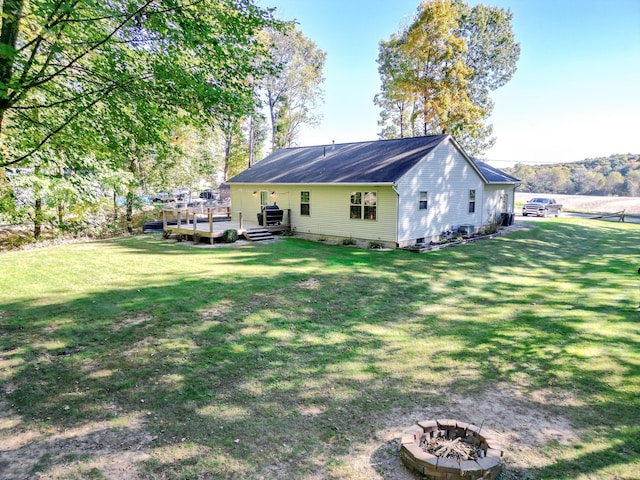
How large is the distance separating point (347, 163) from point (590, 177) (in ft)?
259

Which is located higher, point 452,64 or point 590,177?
point 452,64

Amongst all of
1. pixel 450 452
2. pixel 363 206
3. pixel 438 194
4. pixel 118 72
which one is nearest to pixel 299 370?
pixel 450 452

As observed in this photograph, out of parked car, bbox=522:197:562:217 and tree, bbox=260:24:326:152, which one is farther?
tree, bbox=260:24:326:152

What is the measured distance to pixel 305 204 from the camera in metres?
18.8

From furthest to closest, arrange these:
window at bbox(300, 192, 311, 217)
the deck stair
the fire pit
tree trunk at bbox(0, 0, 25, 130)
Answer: window at bbox(300, 192, 311, 217) < the deck stair < tree trunk at bbox(0, 0, 25, 130) < the fire pit

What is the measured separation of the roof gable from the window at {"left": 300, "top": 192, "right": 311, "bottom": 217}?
0.76 m

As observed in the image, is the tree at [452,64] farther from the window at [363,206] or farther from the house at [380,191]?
the window at [363,206]

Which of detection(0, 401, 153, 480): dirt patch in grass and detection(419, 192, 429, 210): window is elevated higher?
detection(419, 192, 429, 210): window

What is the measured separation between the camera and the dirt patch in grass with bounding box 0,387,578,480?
3.50 metres

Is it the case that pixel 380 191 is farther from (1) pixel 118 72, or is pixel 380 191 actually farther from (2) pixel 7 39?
(2) pixel 7 39

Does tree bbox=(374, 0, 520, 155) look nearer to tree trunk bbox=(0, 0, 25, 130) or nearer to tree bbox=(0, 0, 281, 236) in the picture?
tree bbox=(0, 0, 281, 236)

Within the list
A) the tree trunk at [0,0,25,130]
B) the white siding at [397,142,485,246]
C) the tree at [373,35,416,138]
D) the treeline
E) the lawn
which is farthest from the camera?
the treeline

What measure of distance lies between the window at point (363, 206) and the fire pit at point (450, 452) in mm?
12674

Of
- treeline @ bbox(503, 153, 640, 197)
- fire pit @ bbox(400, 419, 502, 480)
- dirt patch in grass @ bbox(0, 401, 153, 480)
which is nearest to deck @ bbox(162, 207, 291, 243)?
dirt patch in grass @ bbox(0, 401, 153, 480)
